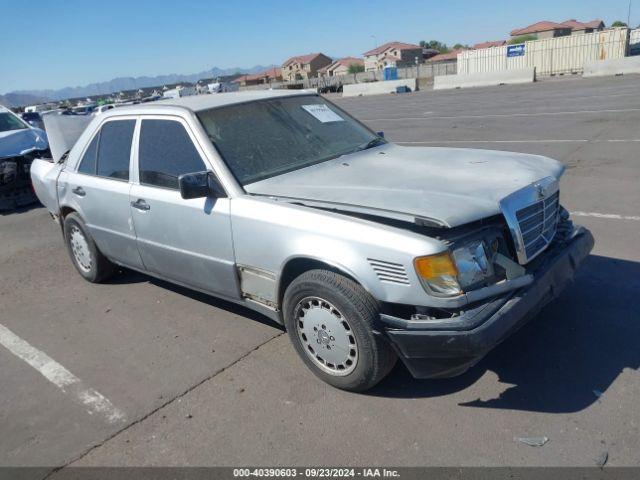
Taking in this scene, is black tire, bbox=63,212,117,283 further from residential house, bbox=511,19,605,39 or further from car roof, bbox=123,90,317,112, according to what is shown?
residential house, bbox=511,19,605,39

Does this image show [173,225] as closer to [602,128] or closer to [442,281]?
[442,281]

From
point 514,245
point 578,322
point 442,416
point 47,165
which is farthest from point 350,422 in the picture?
point 47,165

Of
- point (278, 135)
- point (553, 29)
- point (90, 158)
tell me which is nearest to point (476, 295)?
point (278, 135)

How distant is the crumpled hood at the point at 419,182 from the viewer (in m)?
2.93

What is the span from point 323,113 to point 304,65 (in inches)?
4582

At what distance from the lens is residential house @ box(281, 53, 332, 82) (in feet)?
377

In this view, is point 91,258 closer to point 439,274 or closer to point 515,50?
point 439,274

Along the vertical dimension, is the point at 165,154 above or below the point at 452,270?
above

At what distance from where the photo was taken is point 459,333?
2.73 meters

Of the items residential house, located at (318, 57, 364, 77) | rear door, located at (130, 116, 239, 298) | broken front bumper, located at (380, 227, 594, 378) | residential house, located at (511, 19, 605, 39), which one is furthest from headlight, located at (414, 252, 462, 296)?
residential house, located at (318, 57, 364, 77)

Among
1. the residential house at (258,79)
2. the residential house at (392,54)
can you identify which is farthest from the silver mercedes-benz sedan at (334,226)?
the residential house at (392,54)

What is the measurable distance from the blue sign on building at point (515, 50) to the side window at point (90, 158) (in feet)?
129

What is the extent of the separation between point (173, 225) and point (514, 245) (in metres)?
2.40

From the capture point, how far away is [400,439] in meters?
2.85
